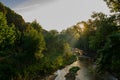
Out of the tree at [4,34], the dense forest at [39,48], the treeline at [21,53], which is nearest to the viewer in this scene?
the dense forest at [39,48]

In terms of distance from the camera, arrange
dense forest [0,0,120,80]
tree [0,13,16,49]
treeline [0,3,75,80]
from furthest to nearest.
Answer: tree [0,13,16,49]
treeline [0,3,75,80]
dense forest [0,0,120,80]

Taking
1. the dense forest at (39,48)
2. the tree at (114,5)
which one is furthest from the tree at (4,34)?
the tree at (114,5)

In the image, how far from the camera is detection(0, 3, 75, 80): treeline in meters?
61.6

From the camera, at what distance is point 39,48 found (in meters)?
78.2

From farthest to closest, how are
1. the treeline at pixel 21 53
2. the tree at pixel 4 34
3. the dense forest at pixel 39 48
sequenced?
the tree at pixel 4 34
the treeline at pixel 21 53
the dense forest at pixel 39 48

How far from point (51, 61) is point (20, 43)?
1300cm

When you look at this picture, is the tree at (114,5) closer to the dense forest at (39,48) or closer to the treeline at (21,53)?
the dense forest at (39,48)

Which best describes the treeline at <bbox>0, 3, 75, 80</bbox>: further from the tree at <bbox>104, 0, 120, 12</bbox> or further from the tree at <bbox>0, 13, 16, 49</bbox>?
the tree at <bbox>104, 0, 120, 12</bbox>

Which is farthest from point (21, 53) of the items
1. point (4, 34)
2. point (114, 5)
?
point (114, 5)

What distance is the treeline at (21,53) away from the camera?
61.6m

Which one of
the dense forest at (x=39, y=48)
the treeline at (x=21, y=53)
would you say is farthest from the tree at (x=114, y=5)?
the treeline at (x=21, y=53)

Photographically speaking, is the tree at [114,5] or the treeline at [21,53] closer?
the tree at [114,5]

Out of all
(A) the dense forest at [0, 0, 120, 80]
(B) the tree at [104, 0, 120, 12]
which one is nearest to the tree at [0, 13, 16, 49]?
(A) the dense forest at [0, 0, 120, 80]

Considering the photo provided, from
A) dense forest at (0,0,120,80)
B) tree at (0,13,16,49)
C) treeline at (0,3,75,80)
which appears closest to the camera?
dense forest at (0,0,120,80)
